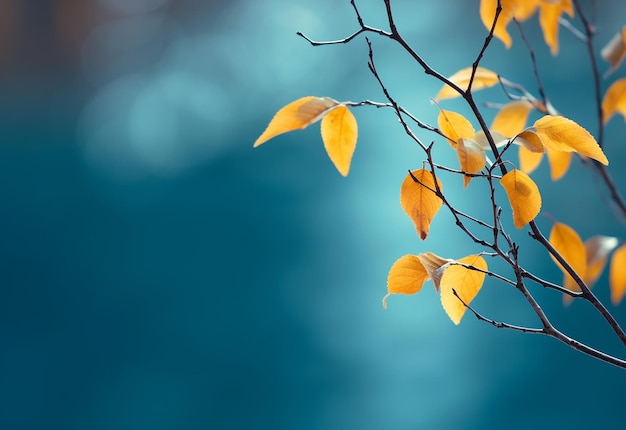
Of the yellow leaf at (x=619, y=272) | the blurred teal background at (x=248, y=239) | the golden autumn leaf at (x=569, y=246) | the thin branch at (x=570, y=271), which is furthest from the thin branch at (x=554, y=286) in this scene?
the blurred teal background at (x=248, y=239)

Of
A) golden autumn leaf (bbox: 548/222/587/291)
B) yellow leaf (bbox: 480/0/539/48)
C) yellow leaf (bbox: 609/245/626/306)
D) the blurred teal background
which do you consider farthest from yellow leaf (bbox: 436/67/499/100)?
the blurred teal background

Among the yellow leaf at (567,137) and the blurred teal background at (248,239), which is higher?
the yellow leaf at (567,137)

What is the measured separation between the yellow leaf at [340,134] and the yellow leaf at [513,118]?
8.1 inches

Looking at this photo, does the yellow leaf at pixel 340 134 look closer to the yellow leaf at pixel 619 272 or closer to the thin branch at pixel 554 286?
the thin branch at pixel 554 286

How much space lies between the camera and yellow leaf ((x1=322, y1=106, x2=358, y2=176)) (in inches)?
16.3

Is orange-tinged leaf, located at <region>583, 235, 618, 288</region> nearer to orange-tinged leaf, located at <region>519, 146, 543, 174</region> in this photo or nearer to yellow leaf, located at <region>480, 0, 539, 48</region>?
orange-tinged leaf, located at <region>519, 146, 543, 174</region>

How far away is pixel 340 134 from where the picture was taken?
0.42 metres

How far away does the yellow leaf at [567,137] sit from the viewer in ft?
1.15

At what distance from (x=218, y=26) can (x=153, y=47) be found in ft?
0.85

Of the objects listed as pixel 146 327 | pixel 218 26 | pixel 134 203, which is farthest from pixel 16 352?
pixel 218 26

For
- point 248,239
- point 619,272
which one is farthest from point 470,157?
point 248,239

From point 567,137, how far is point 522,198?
44 mm

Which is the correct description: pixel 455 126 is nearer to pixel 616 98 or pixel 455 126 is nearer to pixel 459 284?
pixel 459 284

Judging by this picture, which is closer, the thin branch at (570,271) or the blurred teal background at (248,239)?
the thin branch at (570,271)
